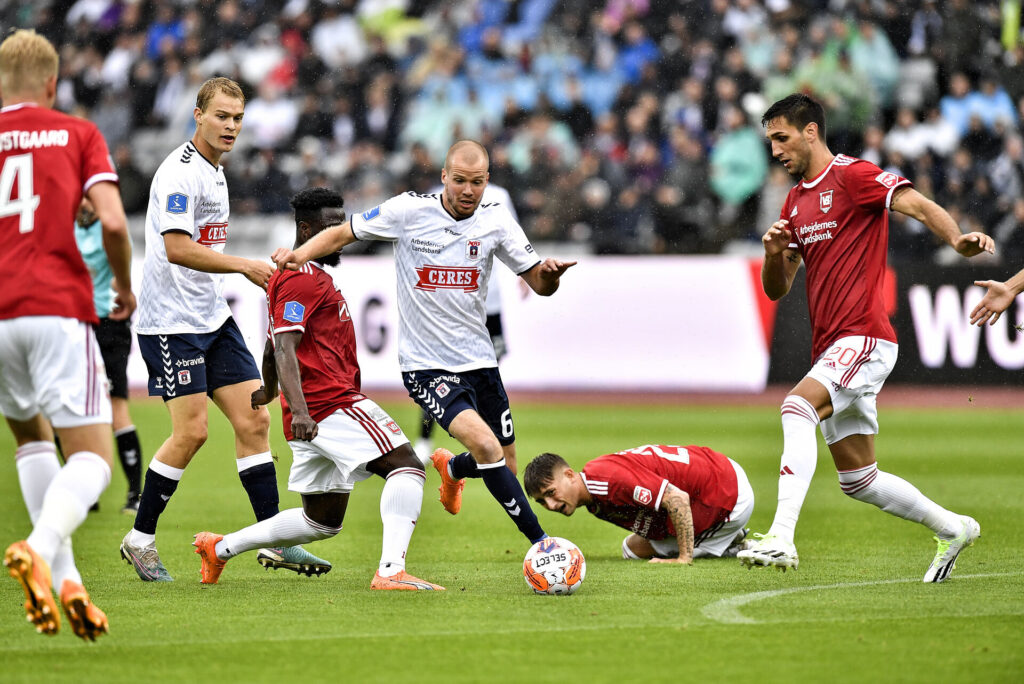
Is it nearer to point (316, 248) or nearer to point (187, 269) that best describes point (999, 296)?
point (316, 248)

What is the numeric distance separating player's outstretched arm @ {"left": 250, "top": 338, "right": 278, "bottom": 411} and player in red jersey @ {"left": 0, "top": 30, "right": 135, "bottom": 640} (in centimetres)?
159

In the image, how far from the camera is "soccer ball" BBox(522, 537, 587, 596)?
21.6 ft

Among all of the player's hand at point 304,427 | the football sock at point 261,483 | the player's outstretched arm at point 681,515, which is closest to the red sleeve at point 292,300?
the player's hand at point 304,427

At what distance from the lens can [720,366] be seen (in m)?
17.2

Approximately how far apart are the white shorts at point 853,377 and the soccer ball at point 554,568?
1.42 meters

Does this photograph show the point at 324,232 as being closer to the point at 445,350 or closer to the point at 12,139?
the point at 445,350

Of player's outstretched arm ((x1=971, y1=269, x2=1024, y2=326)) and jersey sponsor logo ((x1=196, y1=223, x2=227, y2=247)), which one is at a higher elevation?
jersey sponsor logo ((x1=196, y1=223, x2=227, y2=247))

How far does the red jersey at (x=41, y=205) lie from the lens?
5.26m

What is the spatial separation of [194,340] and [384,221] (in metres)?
1.27

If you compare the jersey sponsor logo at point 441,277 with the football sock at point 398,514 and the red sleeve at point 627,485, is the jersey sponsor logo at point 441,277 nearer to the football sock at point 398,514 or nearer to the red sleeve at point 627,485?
the football sock at point 398,514

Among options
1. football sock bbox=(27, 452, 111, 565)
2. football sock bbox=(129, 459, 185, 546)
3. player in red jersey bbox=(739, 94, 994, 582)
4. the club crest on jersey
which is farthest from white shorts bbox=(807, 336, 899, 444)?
football sock bbox=(27, 452, 111, 565)

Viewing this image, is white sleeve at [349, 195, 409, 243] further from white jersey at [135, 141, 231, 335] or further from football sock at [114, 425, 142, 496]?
football sock at [114, 425, 142, 496]

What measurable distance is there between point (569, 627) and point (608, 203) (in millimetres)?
14265

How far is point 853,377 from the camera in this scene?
688 cm
